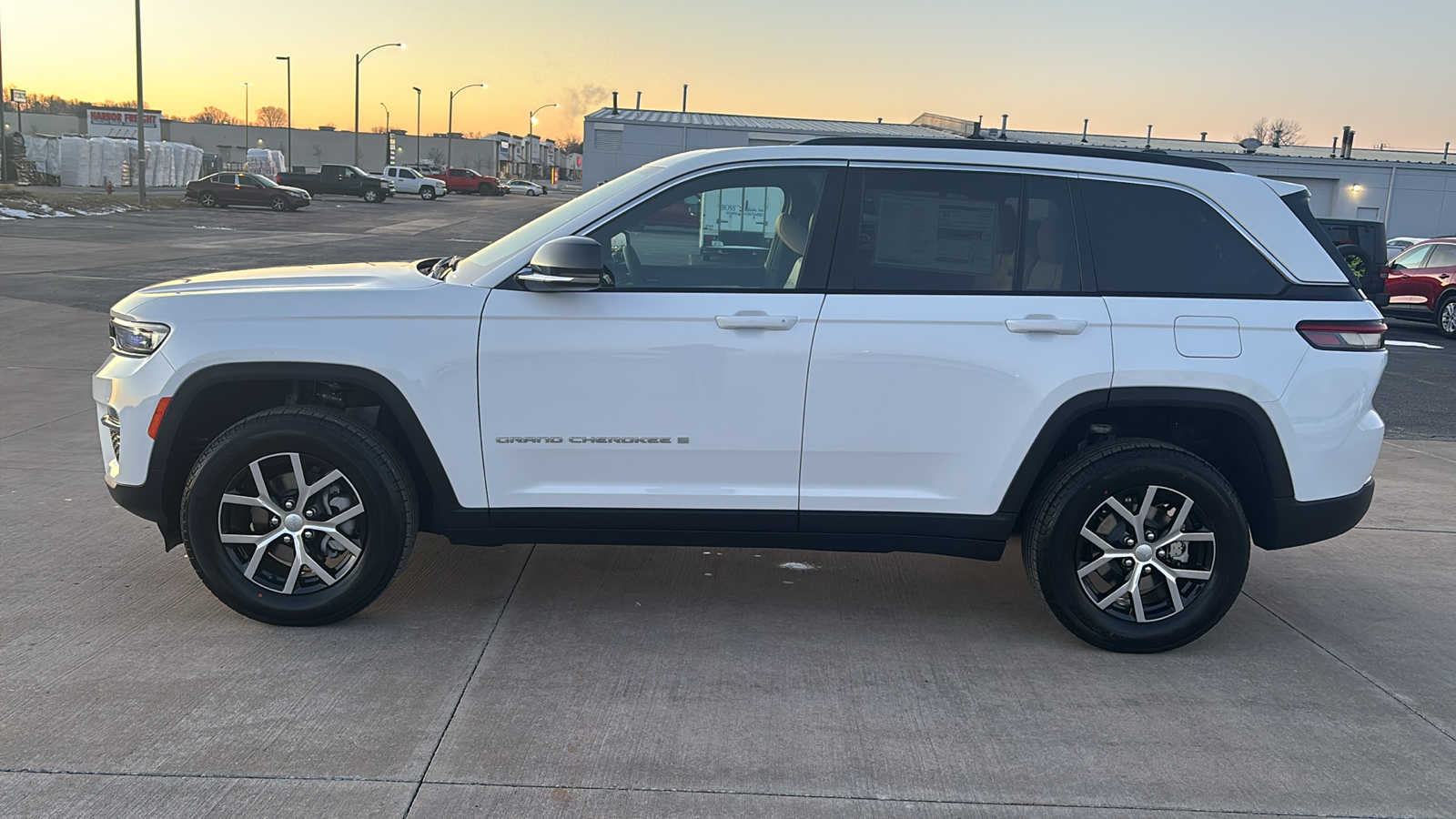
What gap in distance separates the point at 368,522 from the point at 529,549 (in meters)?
1.28

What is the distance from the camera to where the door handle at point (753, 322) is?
395cm

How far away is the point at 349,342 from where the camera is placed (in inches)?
156

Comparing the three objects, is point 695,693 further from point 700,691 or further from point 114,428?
point 114,428

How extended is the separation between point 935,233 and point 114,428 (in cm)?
318

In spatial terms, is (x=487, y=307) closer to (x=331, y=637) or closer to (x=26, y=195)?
(x=331, y=637)

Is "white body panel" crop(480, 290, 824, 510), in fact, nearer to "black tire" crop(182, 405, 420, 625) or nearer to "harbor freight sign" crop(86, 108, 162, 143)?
"black tire" crop(182, 405, 420, 625)

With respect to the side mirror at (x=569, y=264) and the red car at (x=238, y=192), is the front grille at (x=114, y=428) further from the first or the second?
the red car at (x=238, y=192)

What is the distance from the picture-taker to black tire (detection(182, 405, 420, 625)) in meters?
3.96

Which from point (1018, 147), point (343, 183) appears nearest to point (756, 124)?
point (1018, 147)

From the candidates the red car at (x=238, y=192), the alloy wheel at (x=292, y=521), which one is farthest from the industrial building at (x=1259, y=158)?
the alloy wheel at (x=292, y=521)

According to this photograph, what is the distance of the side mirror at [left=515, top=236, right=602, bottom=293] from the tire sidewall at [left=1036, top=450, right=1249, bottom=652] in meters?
1.91

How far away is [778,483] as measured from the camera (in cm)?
407

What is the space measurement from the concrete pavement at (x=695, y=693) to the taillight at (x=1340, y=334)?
3.96ft

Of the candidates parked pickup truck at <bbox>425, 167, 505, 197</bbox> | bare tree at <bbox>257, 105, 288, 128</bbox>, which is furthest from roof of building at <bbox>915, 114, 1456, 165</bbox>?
bare tree at <bbox>257, 105, 288, 128</bbox>
